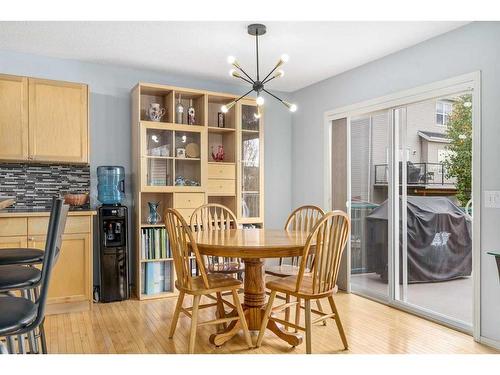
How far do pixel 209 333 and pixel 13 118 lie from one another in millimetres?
2575

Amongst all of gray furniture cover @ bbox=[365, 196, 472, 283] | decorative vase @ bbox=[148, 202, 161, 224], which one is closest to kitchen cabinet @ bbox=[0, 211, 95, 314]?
decorative vase @ bbox=[148, 202, 161, 224]

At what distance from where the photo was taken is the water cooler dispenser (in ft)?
12.9

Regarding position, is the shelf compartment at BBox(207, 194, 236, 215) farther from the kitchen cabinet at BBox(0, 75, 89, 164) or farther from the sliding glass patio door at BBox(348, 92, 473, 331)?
the kitchen cabinet at BBox(0, 75, 89, 164)

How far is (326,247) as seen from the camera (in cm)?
261

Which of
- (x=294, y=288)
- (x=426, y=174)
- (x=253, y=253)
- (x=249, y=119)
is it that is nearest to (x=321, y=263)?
(x=294, y=288)

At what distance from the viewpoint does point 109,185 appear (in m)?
4.12

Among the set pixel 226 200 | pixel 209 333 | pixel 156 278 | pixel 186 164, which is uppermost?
pixel 186 164

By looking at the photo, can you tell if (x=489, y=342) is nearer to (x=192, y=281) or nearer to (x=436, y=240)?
(x=436, y=240)

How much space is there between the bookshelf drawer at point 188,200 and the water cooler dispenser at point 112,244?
1.79 feet

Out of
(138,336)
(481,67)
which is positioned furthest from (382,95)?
(138,336)

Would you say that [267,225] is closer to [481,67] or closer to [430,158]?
[430,158]

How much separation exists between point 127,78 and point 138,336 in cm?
274

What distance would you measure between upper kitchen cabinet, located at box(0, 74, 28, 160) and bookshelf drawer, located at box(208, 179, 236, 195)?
1863mm

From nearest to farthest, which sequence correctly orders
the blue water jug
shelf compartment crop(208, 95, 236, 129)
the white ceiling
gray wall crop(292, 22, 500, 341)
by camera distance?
gray wall crop(292, 22, 500, 341), the white ceiling, the blue water jug, shelf compartment crop(208, 95, 236, 129)
